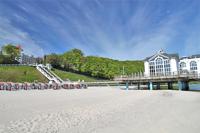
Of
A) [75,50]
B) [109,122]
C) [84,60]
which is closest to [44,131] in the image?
[109,122]

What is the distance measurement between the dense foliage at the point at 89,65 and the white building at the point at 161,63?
26703mm

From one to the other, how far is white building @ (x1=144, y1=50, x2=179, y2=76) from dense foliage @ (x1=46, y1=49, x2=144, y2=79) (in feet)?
87.6

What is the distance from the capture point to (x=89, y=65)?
243 feet

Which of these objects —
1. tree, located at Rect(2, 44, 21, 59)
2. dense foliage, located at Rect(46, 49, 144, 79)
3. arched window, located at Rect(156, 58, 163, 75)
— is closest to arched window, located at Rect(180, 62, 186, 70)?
arched window, located at Rect(156, 58, 163, 75)

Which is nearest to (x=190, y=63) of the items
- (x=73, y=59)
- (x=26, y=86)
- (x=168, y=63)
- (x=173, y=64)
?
(x=173, y=64)

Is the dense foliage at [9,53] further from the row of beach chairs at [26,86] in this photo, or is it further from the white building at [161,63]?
the white building at [161,63]

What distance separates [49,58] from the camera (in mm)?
82688

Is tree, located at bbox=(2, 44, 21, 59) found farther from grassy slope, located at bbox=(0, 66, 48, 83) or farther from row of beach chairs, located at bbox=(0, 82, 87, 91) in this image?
row of beach chairs, located at bbox=(0, 82, 87, 91)

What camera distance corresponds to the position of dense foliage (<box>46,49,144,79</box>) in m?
72.2

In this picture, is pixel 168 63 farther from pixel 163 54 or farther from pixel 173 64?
pixel 163 54

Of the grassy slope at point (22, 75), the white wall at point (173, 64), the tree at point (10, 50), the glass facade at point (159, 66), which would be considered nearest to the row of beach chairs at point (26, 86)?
the glass facade at point (159, 66)

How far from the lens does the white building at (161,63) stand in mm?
38000

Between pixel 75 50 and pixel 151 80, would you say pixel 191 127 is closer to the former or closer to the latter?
pixel 151 80

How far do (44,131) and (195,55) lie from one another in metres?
38.6
